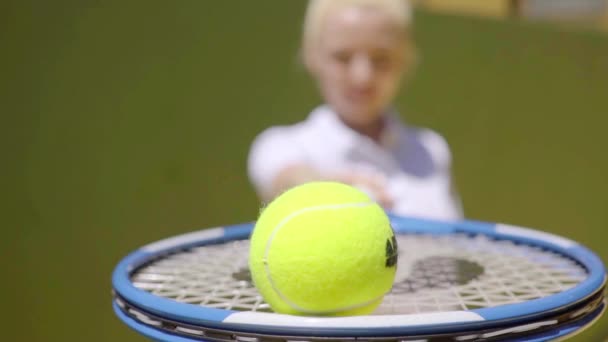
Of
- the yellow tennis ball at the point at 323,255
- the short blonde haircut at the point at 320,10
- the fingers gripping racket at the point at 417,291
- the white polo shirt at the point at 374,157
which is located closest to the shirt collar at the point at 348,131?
the white polo shirt at the point at 374,157

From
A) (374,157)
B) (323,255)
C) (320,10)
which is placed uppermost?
(320,10)

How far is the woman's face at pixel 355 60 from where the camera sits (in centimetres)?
115

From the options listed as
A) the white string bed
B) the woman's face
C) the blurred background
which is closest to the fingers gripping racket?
the white string bed

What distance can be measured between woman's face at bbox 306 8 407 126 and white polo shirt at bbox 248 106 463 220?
0.04 meters

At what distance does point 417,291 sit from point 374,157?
0.65 meters

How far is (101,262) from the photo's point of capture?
95cm

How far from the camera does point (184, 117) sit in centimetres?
103

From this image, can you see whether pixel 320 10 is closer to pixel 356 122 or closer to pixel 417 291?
pixel 356 122

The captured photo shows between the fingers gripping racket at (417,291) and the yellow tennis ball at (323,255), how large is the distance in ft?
0.11

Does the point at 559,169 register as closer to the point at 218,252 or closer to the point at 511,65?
the point at 511,65

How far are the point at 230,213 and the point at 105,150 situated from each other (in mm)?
258

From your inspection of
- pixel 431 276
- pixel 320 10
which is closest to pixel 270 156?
pixel 320 10

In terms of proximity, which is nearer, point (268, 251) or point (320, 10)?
point (268, 251)

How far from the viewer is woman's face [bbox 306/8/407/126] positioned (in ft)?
3.77
